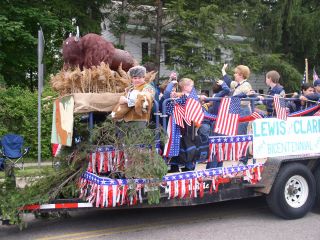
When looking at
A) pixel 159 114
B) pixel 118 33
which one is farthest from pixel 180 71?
pixel 159 114

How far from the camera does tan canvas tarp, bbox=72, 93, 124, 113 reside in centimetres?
597

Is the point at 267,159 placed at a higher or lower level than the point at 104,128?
lower

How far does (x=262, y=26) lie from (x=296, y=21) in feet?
6.91

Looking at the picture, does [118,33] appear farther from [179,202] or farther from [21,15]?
[179,202]

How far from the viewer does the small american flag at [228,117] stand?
22.4ft

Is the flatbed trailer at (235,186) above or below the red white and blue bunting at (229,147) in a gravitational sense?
below

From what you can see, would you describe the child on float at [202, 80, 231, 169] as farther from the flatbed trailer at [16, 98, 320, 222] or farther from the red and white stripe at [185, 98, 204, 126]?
the red and white stripe at [185, 98, 204, 126]

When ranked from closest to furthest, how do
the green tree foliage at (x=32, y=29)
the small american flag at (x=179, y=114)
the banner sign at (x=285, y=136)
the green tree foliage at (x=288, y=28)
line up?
the small american flag at (x=179, y=114)
the banner sign at (x=285, y=136)
the green tree foliage at (x=32, y=29)
the green tree foliage at (x=288, y=28)

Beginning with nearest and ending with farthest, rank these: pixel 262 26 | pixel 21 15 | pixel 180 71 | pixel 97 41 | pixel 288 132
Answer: pixel 97 41 → pixel 288 132 → pixel 21 15 → pixel 180 71 → pixel 262 26

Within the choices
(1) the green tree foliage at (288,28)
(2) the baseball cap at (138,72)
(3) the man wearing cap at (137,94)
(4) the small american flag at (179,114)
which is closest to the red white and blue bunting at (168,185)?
(4) the small american flag at (179,114)

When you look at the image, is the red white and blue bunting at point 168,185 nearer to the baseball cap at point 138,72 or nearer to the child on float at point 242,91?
the child on float at point 242,91

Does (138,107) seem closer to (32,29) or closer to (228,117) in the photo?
(228,117)

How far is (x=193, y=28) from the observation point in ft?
68.2

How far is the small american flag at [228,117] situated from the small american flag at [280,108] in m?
0.67
